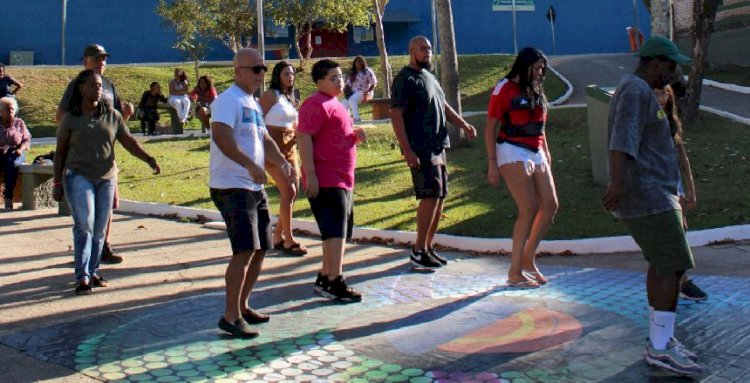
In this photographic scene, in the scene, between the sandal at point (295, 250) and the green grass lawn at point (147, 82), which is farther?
the green grass lawn at point (147, 82)

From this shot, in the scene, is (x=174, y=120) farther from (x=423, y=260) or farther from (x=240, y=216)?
(x=240, y=216)

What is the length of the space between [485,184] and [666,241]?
6.56 m

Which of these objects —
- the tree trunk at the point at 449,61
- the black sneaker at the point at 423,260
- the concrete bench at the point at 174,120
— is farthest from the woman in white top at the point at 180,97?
the black sneaker at the point at 423,260

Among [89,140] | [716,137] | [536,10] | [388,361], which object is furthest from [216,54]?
[388,361]

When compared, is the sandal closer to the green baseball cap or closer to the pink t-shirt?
the pink t-shirt

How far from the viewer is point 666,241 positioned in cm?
492

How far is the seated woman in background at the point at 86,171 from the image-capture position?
6.91 m

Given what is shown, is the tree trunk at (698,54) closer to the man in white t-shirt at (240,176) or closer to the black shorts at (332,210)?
the black shorts at (332,210)

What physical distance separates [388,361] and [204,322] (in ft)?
4.91

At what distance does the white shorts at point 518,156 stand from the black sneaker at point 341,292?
1443 millimetres

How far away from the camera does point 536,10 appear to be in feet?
140

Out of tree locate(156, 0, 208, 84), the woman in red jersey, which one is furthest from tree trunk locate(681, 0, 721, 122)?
tree locate(156, 0, 208, 84)

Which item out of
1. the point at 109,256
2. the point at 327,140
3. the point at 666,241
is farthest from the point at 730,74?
the point at 666,241

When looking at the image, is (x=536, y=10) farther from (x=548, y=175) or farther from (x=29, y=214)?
(x=548, y=175)
